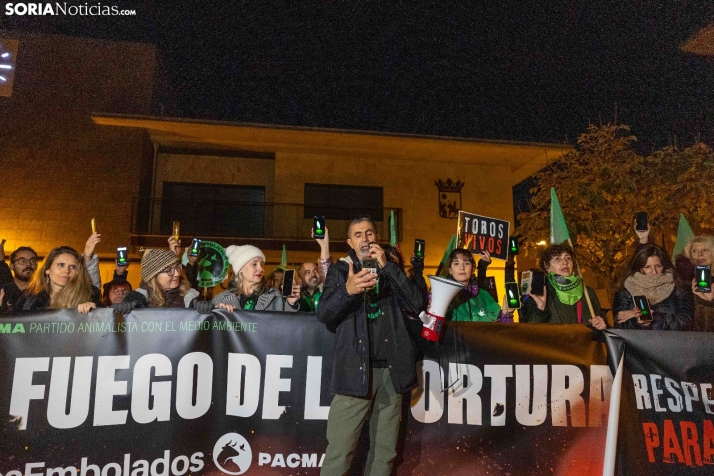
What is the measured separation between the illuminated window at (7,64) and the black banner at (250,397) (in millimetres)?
13542

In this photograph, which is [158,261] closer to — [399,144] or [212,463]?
[212,463]

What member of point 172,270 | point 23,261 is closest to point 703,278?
point 172,270

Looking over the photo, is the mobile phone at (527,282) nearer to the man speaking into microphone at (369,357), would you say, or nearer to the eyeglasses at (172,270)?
the man speaking into microphone at (369,357)

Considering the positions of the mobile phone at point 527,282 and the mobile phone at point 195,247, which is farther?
the mobile phone at point 195,247

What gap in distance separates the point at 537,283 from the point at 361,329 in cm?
167

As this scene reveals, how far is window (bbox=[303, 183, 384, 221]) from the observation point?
1669 cm

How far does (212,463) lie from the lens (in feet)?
11.3

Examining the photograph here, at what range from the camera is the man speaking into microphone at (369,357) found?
10.5 ft

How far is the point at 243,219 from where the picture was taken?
16719 millimetres

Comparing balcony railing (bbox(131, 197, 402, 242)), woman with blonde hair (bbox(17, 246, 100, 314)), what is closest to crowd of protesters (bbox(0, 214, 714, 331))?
woman with blonde hair (bbox(17, 246, 100, 314))

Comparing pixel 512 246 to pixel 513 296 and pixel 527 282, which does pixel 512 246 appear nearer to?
pixel 527 282

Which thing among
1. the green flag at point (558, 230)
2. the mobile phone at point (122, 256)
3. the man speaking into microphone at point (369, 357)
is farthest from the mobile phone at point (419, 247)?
the mobile phone at point (122, 256)

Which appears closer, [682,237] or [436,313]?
[436,313]

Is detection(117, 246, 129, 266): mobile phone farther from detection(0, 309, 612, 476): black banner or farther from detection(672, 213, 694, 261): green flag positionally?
detection(672, 213, 694, 261): green flag
